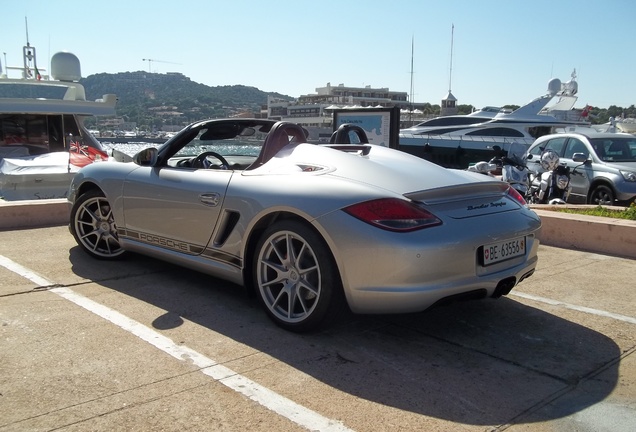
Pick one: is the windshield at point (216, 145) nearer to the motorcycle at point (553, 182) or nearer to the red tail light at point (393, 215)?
the red tail light at point (393, 215)

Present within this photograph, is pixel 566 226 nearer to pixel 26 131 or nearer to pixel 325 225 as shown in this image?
pixel 325 225

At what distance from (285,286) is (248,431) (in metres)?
1.26

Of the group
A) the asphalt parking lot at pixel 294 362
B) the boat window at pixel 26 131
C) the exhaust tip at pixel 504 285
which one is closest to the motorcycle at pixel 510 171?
the asphalt parking lot at pixel 294 362

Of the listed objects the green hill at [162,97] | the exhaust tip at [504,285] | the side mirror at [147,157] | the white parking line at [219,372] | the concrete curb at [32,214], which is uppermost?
the green hill at [162,97]

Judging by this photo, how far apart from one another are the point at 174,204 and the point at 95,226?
1.35 meters

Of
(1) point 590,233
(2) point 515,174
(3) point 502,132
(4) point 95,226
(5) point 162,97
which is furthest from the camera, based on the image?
(5) point 162,97

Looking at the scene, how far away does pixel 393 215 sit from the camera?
3.16m

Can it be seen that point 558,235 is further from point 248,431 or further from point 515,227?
point 248,431

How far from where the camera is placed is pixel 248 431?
2.39m

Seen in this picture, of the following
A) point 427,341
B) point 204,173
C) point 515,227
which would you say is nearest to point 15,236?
point 204,173

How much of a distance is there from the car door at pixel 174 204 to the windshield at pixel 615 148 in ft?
28.8

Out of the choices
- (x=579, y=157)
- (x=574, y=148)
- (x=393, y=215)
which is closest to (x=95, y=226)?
(x=393, y=215)

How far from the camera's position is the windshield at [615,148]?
10413mm

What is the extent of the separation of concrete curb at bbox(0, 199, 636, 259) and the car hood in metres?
2.79
